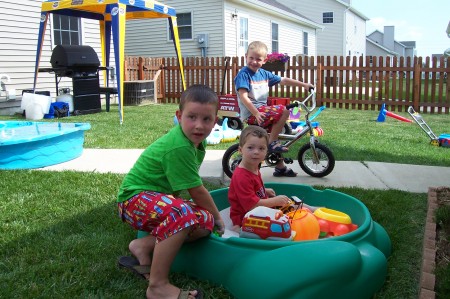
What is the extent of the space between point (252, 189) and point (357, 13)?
32.1 m

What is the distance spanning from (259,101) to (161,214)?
260 centimetres

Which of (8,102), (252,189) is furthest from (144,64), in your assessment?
(252,189)

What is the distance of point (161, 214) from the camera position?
2275 mm

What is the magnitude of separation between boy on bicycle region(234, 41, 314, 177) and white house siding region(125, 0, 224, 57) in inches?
501

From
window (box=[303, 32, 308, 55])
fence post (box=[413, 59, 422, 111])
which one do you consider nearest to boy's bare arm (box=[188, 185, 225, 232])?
fence post (box=[413, 59, 422, 111])

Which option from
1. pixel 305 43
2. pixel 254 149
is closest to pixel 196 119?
pixel 254 149

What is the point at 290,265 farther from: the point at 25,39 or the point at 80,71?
the point at 25,39

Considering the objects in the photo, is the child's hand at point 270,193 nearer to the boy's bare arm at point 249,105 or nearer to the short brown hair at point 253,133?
the short brown hair at point 253,133

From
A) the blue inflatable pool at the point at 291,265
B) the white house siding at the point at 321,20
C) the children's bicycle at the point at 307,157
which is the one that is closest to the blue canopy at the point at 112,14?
the children's bicycle at the point at 307,157

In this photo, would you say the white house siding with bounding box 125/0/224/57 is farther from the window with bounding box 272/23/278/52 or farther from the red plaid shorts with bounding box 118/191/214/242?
the red plaid shorts with bounding box 118/191/214/242

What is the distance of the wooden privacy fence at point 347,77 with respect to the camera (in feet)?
41.4

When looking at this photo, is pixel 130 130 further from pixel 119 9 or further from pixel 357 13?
pixel 357 13

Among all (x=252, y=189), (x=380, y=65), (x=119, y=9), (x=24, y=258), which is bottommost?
(x=24, y=258)

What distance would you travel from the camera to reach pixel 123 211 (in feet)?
8.14
